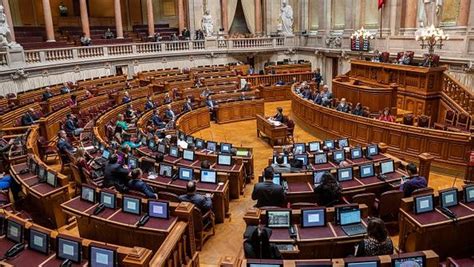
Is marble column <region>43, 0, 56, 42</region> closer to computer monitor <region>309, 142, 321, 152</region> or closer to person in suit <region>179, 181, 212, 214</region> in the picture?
computer monitor <region>309, 142, 321, 152</region>

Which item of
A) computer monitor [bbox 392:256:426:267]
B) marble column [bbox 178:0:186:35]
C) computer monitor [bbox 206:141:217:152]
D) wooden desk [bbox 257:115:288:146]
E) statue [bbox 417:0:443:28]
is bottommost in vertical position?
wooden desk [bbox 257:115:288:146]

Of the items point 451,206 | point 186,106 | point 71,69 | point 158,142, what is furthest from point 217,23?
point 451,206

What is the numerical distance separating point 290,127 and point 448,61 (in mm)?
6446

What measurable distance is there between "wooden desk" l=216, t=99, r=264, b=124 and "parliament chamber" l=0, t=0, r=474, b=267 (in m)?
0.06

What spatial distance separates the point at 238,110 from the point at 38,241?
1280 cm

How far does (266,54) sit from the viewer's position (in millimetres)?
26859

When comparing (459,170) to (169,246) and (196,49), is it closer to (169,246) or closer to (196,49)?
(169,246)

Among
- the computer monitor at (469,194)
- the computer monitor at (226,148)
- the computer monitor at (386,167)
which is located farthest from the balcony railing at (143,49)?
the computer monitor at (469,194)

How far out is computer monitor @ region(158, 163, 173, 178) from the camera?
795 cm

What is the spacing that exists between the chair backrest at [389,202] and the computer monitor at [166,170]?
400cm

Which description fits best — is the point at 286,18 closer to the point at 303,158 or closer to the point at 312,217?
the point at 303,158

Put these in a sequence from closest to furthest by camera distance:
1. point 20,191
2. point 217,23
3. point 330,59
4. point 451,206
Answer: point 451,206
point 20,191
point 330,59
point 217,23

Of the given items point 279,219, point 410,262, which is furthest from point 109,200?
point 410,262

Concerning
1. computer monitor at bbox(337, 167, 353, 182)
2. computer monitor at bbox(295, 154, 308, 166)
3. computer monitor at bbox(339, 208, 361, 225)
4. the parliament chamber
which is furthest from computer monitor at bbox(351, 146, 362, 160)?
computer monitor at bbox(339, 208, 361, 225)
